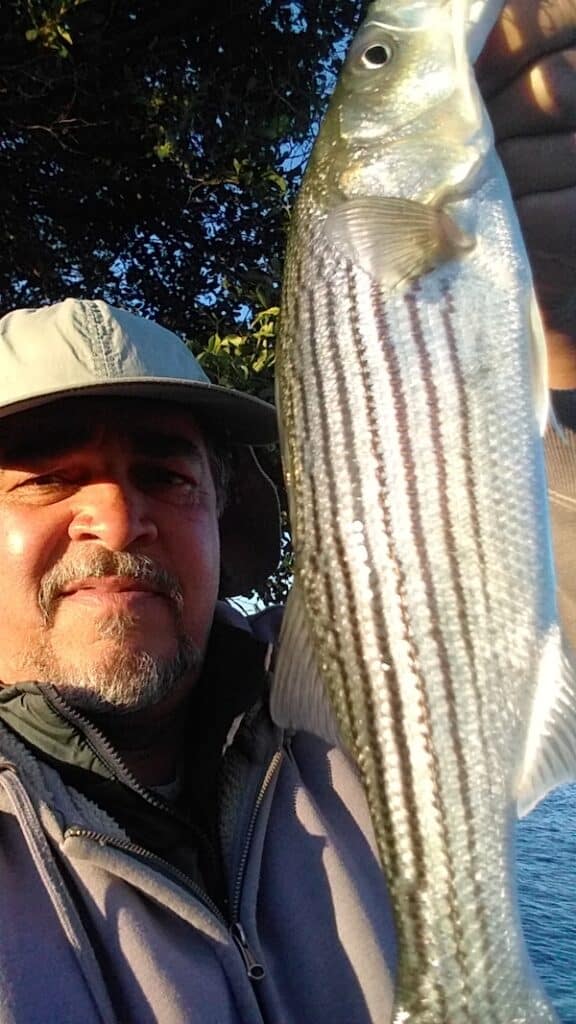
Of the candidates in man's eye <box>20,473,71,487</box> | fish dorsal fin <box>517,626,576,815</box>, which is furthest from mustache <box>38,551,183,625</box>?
fish dorsal fin <box>517,626,576,815</box>

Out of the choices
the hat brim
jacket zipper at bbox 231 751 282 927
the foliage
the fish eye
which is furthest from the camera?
the foliage

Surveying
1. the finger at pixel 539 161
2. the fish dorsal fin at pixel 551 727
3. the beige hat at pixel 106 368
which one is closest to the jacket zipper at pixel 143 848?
the beige hat at pixel 106 368

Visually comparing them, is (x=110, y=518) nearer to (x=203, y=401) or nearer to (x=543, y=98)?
(x=203, y=401)

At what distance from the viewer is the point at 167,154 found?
18.0ft

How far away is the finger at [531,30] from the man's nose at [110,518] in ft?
4.73

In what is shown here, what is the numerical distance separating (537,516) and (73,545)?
1.41 meters

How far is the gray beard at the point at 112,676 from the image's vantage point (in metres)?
2.64

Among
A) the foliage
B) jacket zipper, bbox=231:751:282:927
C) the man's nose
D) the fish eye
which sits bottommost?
jacket zipper, bbox=231:751:282:927

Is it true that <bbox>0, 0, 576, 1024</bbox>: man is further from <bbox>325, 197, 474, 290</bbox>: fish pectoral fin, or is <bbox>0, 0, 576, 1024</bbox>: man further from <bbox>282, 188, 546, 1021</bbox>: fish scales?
<bbox>282, 188, 546, 1021</bbox>: fish scales

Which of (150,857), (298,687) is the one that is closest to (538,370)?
(298,687)

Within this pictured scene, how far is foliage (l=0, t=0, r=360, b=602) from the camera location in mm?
5191

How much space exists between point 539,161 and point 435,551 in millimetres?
810

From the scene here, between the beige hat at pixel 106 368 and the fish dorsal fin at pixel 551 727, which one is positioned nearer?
the fish dorsal fin at pixel 551 727

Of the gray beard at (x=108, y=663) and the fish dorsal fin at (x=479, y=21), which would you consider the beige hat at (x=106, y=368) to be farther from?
the fish dorsal fin at (x=479, y=21)
